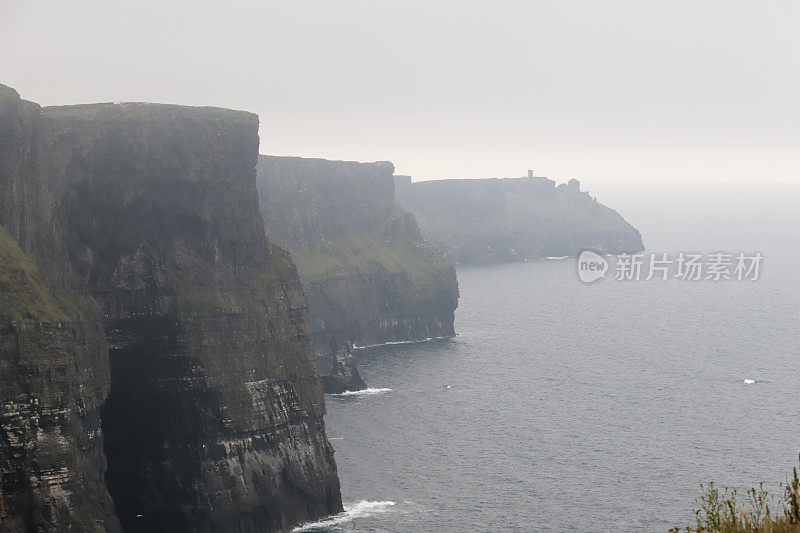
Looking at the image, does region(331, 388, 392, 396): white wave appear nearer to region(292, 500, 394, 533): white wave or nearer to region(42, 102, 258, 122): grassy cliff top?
region(292, 500, 394, 533): white wave

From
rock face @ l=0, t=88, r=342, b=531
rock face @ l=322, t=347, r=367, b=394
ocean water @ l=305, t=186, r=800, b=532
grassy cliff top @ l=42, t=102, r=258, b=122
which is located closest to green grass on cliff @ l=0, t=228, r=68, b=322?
rock face @ l=0, t=88, r=342, b=531

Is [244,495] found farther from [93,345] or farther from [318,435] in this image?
[93,345]

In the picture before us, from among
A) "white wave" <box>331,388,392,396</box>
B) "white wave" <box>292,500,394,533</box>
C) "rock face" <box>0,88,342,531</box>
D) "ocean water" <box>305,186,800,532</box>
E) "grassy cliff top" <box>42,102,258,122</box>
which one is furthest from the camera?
"white wave" <box>331,388,392,396</box>

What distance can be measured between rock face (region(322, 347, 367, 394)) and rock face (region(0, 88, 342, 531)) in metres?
53.4

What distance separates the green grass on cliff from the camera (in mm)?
83250

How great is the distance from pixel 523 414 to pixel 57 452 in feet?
272

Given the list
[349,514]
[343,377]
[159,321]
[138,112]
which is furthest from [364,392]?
[138,112]

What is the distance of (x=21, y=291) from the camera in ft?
281

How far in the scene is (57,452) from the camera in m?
81.4

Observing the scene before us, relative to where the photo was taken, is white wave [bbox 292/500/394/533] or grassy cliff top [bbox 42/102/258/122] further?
grassy cliff top [bbox 42/102/258/122]

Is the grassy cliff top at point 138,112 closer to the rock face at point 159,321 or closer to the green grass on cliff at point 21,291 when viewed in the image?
the rock face at point 159,321

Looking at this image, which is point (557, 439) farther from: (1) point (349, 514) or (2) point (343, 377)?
(2) point (343, 377)

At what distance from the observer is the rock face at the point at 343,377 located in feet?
551

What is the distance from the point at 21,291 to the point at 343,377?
286ft
